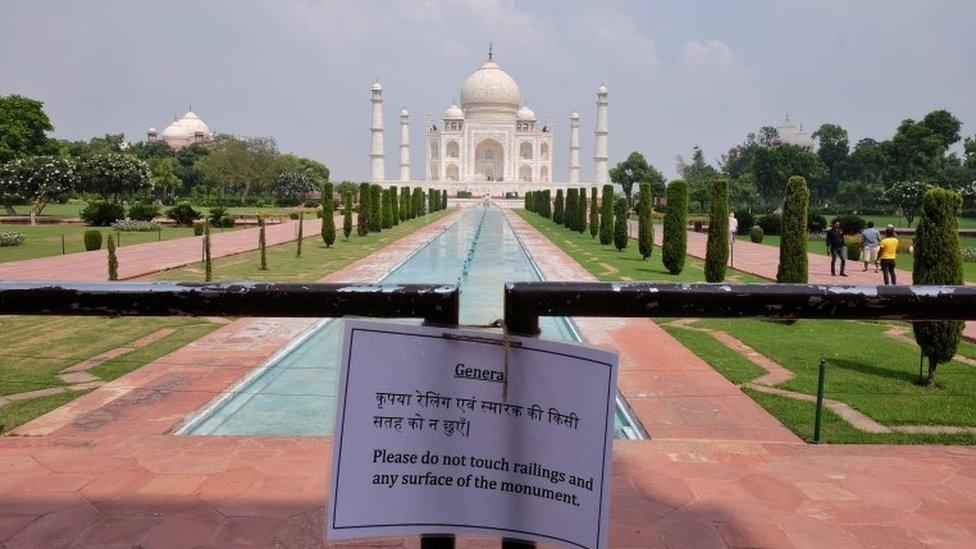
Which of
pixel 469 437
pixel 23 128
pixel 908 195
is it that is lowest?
pixel 469 437

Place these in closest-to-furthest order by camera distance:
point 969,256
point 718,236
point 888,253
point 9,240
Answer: point 718,236, point 888,253, point 969,256, point 9,240

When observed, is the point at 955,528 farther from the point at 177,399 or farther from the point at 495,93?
the point at 495,93

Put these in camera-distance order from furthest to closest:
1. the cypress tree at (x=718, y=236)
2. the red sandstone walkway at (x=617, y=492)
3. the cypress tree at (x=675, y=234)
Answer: the cypress tree at (x=675, y=234), the cypress tree at (x=718, y=236), the red sandstone walkway at (x=617, y=492)

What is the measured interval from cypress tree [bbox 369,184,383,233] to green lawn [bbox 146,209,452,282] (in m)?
2.66

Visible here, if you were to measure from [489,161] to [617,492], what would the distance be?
202 feet

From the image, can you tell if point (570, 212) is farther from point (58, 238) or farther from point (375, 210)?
point (58, 238)

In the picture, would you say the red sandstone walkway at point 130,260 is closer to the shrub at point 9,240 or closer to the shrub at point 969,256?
the shrub at point 9,240

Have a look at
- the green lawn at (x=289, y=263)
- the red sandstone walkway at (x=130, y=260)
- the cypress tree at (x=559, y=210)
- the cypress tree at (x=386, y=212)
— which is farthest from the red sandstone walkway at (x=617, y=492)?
the cypress tree at (x=559, y=210)

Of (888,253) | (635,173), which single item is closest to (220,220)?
(888,253)

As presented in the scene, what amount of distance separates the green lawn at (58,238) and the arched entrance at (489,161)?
40973mm

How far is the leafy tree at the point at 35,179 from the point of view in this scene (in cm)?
2470

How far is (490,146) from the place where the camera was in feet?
205

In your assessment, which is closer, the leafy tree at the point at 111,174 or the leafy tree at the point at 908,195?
the leafy tree at the point at 908,195

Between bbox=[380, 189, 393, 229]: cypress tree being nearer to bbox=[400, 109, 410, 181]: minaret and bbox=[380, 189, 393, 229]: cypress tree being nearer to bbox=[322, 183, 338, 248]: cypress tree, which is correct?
bbox=[322, 183, 338, 248]: cypress tree
